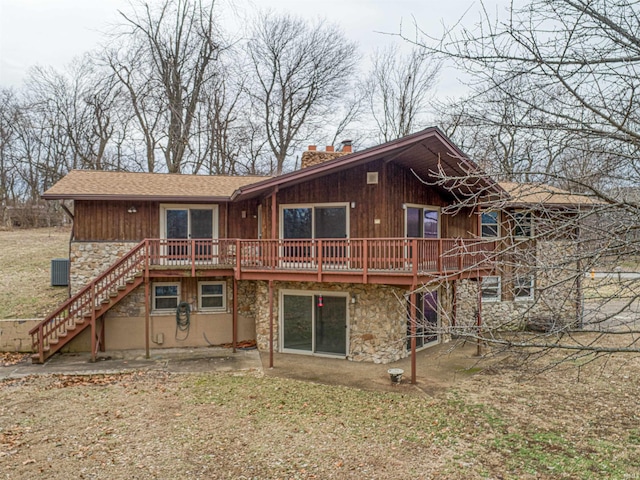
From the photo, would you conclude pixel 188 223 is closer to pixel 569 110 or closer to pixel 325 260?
pixel 325 260

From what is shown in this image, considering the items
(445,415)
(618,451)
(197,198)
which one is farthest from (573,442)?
(197,198)

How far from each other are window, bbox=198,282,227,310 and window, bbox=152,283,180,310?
724mm

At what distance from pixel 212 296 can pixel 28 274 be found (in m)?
9.36

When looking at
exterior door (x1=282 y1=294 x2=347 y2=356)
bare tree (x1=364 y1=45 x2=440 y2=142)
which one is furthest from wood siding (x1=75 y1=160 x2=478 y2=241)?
bare tree (x1=364 y1=45 x2=440 y2=142)

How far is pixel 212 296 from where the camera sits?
13.6 m

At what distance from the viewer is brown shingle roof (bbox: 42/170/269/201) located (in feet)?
41.3

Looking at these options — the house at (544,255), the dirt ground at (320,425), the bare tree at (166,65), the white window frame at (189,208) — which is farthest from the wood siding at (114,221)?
the bare tree at (166,65)

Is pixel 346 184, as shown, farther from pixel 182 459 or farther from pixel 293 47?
pixel 293 47

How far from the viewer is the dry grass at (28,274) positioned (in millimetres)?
14133

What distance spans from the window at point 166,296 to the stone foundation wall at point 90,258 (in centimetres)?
159

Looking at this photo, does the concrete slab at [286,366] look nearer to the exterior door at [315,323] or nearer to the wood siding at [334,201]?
the exterior door at [315,323]

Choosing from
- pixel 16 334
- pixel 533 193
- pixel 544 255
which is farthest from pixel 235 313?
pixel 533 193

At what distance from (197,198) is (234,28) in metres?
18.4

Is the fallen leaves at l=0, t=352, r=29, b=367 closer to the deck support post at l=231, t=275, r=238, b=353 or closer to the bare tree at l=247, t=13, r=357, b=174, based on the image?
the deck support post at l=231, t=275, r=238, b=353
